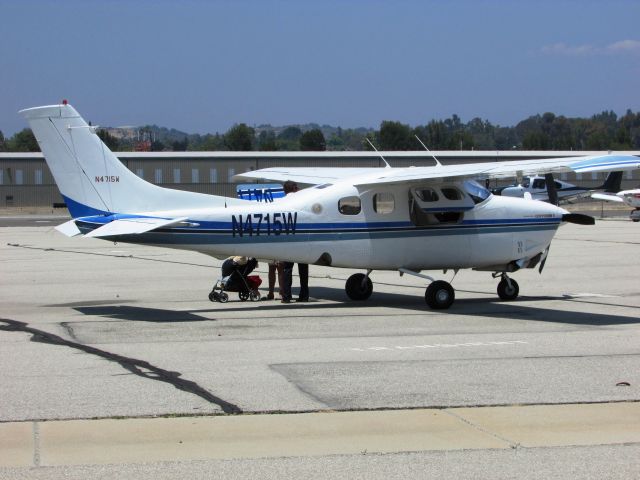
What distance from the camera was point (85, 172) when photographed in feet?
48.5

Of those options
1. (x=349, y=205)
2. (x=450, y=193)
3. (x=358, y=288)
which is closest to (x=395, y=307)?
(x=358, y=288)

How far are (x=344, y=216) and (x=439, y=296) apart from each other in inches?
81.3

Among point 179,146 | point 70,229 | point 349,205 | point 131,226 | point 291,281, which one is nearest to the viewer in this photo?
point 131,226

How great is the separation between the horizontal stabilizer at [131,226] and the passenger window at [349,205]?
8.82 ft

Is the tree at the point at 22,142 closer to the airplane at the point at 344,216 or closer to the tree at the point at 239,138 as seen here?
the tree at the point at 239,138

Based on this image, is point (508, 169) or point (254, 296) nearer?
point (508, 169)

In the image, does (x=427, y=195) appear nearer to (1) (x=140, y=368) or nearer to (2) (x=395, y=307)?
(2) (x=395, y=307)

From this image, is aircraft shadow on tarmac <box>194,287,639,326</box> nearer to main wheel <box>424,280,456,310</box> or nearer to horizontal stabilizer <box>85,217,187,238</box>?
main wheel <box>424,280,456,310</box>

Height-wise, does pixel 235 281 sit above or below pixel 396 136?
below

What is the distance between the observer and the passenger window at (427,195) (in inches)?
631

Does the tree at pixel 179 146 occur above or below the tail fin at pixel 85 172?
above

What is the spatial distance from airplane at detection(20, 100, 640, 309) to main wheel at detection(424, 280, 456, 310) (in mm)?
16

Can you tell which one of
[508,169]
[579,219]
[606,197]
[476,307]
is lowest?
[476,307]

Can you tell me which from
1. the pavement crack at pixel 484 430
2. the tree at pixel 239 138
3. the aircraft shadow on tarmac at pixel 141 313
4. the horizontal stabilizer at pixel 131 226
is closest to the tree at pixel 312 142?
the tree at pixel 239 138
